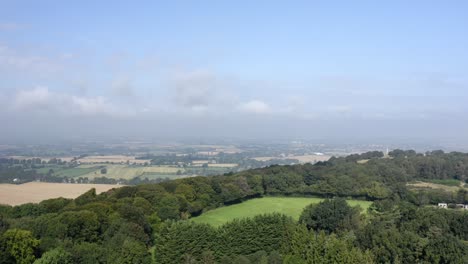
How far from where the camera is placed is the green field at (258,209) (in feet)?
148

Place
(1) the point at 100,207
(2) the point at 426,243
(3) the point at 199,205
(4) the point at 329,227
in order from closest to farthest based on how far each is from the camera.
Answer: (2) the point at 426,243 → (1) the point at 100,207 → (4) the point at 329,227 → (3) the point at 199,205

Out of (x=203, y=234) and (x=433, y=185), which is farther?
(x=433, y=185)

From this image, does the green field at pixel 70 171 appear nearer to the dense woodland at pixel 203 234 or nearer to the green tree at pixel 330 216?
the dense woodland at pixel 203 234

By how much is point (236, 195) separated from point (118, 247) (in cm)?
2763

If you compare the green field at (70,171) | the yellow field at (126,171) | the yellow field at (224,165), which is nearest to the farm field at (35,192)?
the yellow field at (126,171)

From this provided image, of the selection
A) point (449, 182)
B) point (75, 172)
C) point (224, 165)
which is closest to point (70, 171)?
point (75, 172)

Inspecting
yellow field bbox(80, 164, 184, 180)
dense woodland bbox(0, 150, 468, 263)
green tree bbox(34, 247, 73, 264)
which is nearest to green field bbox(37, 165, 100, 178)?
yellow field bbox(80, 164, 184, 180)

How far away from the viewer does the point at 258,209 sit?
5016 centimetres

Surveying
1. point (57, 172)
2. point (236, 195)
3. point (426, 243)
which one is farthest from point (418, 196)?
point (57, 172)

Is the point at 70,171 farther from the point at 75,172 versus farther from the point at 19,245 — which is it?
the point at 19,245

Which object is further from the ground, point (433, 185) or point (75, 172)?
point (75, 172)

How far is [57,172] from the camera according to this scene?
91062mm

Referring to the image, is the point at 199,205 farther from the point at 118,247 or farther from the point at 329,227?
the point at 118,247

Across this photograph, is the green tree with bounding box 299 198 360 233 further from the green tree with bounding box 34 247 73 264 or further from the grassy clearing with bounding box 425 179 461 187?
the grassy clearing with bounding box 425 179 461 187
